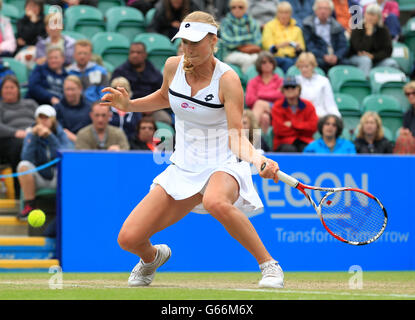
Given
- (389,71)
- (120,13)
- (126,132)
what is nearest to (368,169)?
(126,132)

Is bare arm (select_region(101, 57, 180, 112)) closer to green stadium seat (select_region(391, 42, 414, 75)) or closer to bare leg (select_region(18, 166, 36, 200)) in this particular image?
bare leg (select_region(18, 166, 36, 200))

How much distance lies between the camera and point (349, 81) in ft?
43.3

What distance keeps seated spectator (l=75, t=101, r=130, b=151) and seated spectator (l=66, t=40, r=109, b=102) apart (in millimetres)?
1355

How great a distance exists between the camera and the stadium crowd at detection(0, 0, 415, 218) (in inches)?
401

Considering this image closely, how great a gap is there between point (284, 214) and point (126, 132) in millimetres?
2271

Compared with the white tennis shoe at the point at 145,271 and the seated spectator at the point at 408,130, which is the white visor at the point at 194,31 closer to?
the white tennis shoe at the point at 145,271

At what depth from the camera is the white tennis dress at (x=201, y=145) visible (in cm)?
627

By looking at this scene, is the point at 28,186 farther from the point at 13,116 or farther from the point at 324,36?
the point at 324,36

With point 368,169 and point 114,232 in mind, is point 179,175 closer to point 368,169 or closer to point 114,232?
point 114,232

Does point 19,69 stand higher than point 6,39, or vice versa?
point 6,39

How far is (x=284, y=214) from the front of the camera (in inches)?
380

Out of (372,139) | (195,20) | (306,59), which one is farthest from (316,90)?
(195,20)

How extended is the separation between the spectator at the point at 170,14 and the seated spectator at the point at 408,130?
332 cm

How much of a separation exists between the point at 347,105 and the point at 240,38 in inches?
72.1
